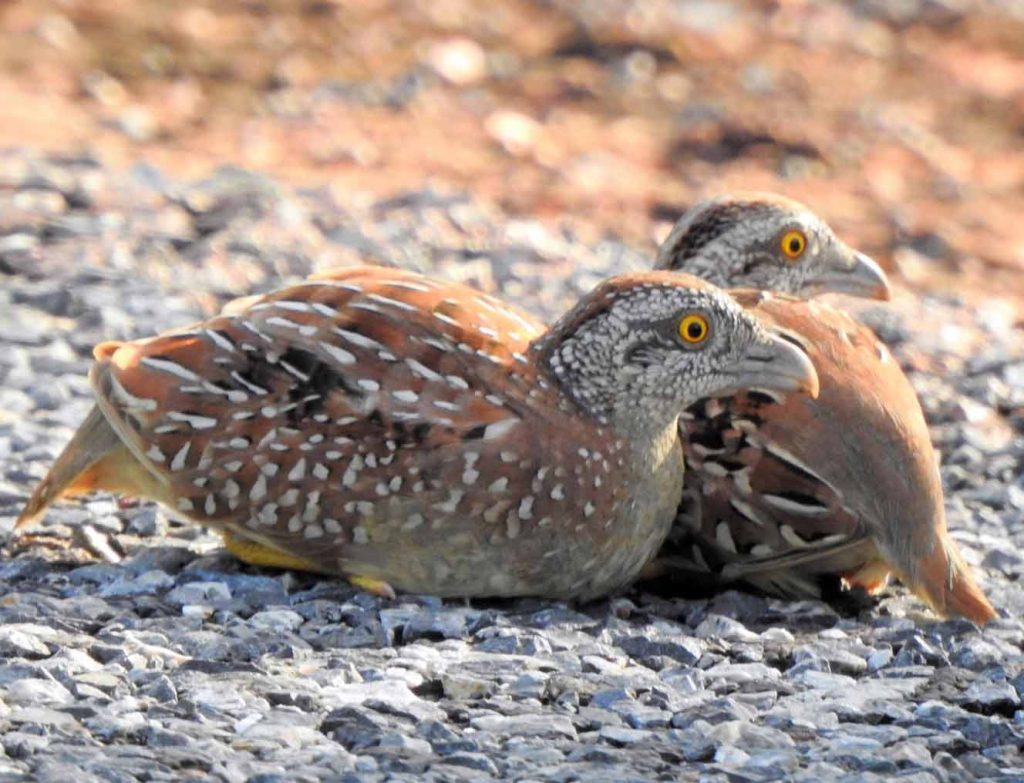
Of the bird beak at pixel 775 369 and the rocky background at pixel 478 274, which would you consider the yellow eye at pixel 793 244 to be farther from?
the bird beak at pixel 775 369

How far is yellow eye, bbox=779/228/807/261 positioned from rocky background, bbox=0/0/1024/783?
1.19m

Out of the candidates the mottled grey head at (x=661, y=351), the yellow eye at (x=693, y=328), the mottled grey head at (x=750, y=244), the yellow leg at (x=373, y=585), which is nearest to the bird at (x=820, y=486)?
the mottled grey head at (x=661, y=351)

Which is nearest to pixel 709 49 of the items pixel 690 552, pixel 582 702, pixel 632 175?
pixel 632 175

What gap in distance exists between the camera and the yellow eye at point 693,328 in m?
7.43

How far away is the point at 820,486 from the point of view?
7.57 meters

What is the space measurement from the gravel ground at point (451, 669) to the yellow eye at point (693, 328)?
0.97 meters

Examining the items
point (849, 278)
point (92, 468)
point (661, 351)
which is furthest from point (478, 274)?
point (661, 351)

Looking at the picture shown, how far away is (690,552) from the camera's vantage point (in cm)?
793

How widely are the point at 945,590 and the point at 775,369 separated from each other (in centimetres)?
101

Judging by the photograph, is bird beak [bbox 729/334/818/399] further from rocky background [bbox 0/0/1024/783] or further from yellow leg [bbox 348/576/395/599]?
yellow leg [bbox 348/576/395/599]

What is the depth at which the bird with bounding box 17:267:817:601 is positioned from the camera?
288 inches

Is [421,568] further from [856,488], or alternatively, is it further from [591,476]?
[856,488]

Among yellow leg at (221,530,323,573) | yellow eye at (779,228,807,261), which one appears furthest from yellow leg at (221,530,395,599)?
yellow eye at (779,228,807,261)

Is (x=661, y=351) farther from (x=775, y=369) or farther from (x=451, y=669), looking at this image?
(x=451, y=669)
